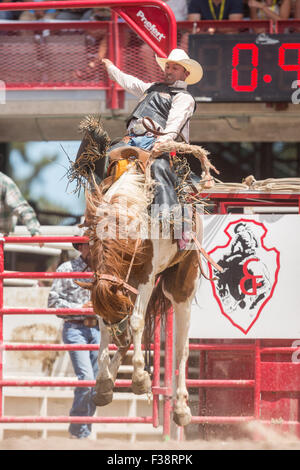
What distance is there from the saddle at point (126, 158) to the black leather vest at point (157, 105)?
26cm

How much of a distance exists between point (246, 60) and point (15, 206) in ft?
9.04

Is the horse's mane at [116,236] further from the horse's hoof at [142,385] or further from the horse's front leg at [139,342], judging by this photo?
the horse's hoof at [142,385]

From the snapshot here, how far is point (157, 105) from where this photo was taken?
5.29m

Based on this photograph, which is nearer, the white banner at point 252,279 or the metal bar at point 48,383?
the metal bar at point 48,383

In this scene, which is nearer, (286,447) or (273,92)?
(286,447)

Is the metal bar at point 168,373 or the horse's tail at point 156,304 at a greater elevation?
the horse's tail at point 156,304

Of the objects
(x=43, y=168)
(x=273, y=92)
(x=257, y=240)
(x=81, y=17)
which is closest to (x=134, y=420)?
(x=257, y=240)

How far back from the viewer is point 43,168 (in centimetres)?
1401

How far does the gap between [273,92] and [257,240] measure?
261cm

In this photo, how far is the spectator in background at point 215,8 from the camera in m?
9.33

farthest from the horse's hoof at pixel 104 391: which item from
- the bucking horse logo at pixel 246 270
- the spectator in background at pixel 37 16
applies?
the spectator in background at pixel 37 16

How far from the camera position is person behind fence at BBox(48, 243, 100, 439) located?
6.75 m

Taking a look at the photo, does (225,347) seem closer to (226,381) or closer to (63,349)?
(226,381)
